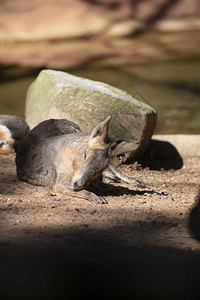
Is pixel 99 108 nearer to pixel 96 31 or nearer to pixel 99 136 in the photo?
pixel 99 136

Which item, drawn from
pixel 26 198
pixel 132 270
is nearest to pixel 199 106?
pixel 26 198

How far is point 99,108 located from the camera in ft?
16.1

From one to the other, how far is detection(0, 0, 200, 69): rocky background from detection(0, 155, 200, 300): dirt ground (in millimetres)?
6943

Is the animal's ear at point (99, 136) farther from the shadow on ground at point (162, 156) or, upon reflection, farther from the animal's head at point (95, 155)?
the shadow on ground at point (162, 156)

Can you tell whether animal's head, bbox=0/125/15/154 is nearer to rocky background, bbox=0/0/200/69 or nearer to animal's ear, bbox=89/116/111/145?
animal's ear, bbox=89/116/111/145

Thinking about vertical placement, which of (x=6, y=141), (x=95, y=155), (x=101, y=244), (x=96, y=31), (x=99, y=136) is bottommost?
(x=96, y=31)

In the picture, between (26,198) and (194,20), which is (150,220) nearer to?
(26,198)

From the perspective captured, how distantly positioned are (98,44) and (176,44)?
1.82 metres

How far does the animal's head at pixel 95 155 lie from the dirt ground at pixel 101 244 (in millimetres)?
166

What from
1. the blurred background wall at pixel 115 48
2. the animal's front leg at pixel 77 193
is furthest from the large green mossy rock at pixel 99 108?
the blurred background wall at pixel 115 48

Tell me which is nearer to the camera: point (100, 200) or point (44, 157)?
point (100, 200)

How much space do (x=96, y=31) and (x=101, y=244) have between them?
1025 centimetres

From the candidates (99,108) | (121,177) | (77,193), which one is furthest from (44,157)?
(99,108)

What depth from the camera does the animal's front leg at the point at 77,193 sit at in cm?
356
